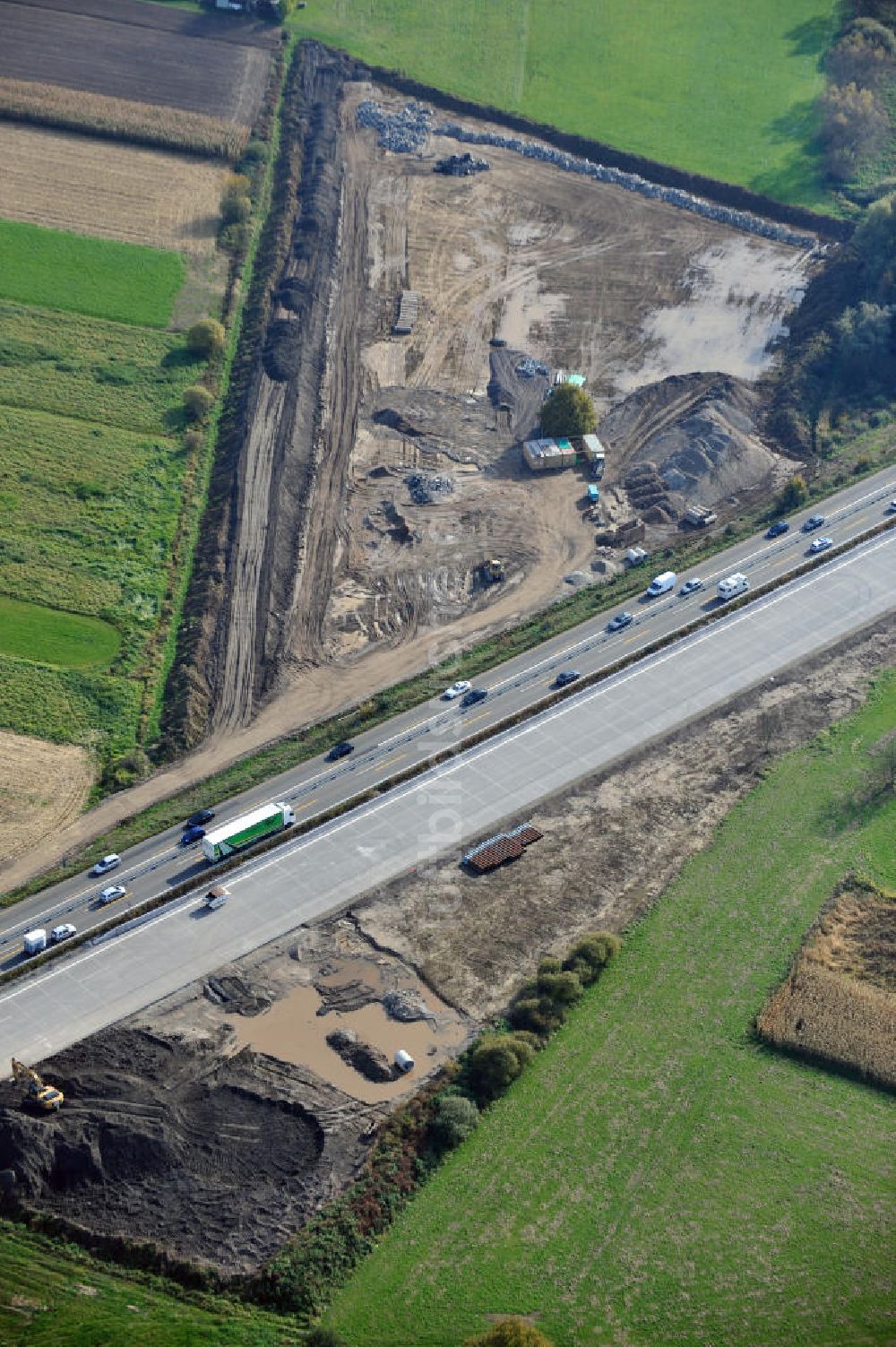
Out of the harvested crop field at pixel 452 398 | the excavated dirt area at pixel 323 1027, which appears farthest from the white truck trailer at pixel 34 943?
the harvested crop field at pixel 452 398

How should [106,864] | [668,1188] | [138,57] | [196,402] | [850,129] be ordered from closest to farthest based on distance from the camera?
[668,1188] → [106,864] → [196,402] → [850,129] → [138,57]

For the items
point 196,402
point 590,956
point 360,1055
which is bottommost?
point 360,1055

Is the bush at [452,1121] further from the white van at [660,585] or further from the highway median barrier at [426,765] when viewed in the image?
the white van at [660,585]

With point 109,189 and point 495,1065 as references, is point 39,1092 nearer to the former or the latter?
point 495,1065

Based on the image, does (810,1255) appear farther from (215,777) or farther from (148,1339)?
(215,777)

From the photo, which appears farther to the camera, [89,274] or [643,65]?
[643,65]

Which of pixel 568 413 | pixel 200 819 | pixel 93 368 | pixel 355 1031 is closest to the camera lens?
pixel 355 1031

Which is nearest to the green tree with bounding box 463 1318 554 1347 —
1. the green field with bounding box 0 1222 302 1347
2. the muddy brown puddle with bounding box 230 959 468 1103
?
the green field with bounding box 0 1222 302 1347

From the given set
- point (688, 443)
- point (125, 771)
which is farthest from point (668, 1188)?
point (688, 443)

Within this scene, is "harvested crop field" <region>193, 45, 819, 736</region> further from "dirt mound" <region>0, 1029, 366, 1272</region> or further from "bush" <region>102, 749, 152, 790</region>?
"dirt mound" <region>0, 1029, 366, 1272</region>

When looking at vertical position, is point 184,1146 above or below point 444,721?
below
